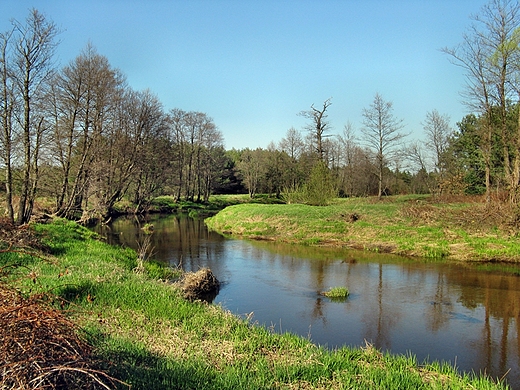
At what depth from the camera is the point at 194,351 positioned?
539cm

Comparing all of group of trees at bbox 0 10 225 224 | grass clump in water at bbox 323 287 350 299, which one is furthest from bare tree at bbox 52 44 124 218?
grass clump in water at bbox 323 287 350 299

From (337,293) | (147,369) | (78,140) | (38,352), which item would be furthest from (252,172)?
(38,352)

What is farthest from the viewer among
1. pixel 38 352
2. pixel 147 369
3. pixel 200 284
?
pixel 200 284

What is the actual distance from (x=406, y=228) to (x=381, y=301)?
8977 mm

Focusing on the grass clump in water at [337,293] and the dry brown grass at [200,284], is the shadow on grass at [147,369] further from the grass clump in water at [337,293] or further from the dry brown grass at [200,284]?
the grass clump in water at [337,293]

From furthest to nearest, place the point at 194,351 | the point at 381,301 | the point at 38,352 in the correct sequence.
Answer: the point at 381,301, the point at 194,351, the point at 38,352

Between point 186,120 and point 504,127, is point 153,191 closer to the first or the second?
point 186,120

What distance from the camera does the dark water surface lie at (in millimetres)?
7250

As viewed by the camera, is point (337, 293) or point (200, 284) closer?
point (337, 293)

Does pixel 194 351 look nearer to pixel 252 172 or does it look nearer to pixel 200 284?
pixel 200 284

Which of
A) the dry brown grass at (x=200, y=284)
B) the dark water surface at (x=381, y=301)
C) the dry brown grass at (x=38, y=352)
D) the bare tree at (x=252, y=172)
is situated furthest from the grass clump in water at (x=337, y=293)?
the bare tree at (x=252, y=172)

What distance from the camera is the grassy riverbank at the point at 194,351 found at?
4401mm

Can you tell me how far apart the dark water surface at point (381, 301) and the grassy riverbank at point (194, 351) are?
1.44 m

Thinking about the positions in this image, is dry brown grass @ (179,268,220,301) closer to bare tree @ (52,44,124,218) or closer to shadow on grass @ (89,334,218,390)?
shadow on grass @ (89,334,218,390)
